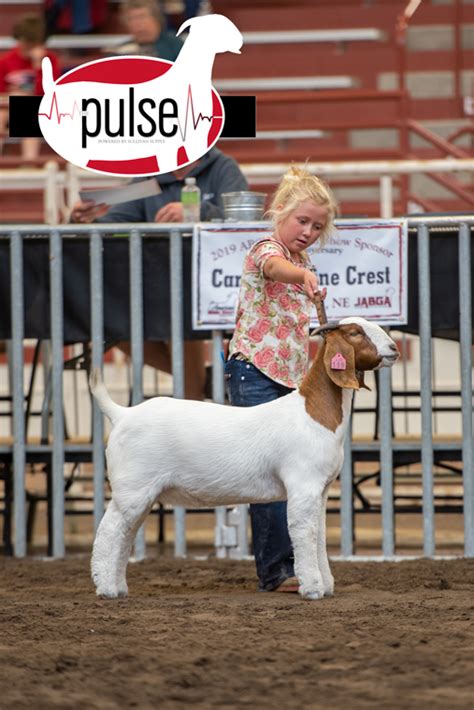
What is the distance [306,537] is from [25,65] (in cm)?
834

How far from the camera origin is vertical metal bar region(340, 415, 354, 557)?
7070 mm

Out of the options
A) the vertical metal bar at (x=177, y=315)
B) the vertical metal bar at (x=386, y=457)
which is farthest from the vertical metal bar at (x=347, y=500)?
the vertical metal bar at (x=177, y=315)

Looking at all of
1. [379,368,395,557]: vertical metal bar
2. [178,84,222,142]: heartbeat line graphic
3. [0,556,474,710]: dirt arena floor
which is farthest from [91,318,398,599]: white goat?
[178,84,222,142]: heartbeat line graphic

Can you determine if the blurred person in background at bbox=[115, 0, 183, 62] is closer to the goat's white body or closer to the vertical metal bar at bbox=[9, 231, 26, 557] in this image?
the vertical metal bar at bbox=[9, 231, 26, 557]

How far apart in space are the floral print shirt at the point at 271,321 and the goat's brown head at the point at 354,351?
0.34 metres

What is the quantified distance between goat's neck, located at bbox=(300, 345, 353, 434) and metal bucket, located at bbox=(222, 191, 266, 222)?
5.38 feet

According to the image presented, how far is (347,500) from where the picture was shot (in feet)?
23.2

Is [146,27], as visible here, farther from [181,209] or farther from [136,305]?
[136,305]

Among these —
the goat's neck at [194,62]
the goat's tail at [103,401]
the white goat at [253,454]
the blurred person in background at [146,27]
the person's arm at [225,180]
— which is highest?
the blurred person in background at [146,27]

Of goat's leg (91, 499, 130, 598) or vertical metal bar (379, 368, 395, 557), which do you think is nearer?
goat's leg (91, 499, 130, 598)

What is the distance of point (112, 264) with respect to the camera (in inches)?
287

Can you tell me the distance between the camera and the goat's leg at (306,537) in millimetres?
5508

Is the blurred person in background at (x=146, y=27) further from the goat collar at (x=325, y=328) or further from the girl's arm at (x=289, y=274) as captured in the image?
the goat collar at (x=325, y=328)

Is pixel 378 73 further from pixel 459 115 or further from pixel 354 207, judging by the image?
pixel 354 207
